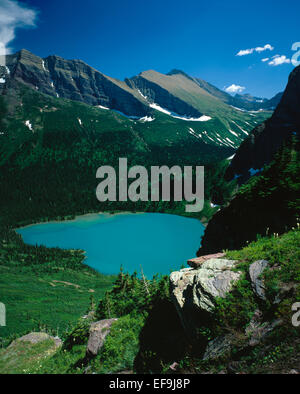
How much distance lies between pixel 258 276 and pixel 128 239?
453 ft

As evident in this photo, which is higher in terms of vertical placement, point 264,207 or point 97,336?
point 264,207

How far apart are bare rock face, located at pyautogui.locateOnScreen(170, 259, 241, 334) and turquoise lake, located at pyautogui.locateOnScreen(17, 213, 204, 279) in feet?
287

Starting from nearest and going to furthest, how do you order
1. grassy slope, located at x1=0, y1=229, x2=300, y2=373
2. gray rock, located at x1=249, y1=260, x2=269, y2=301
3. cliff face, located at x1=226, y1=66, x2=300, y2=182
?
grassy slope, located at x1=0, y1=229, x2=300, y2=373
gray rock, located at x1=249, y1=260, x2=269, y2=301
cliff face, located at x1=226, y1=66, x2=300, y2=182

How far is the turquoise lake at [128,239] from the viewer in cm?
11600

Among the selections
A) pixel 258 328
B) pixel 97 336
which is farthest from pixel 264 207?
pixel 97 336

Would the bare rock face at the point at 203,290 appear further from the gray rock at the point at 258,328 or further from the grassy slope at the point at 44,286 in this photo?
the grassy slope at the point at 44,286

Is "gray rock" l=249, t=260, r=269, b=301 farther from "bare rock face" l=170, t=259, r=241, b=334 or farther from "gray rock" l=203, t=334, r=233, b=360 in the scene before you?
"gray rock" l=203, t=334, r=233, b=360

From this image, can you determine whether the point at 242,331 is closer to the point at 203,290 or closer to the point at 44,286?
the point at 203,290

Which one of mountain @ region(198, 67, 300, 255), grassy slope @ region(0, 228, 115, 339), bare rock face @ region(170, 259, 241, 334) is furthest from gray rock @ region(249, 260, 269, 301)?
grassy slope @ region(0, 228, 115, 339)

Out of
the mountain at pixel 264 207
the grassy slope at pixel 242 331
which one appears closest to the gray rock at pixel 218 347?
the grassy slope at pixel 242 331

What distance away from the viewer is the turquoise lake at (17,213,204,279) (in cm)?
11600

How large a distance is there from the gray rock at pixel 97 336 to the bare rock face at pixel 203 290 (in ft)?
22.6

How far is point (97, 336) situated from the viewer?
1645 cm

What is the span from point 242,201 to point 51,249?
130 metres
